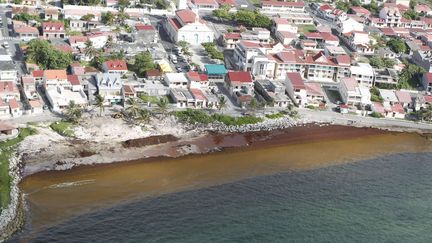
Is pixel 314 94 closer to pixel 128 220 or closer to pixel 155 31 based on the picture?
pixel 155 31

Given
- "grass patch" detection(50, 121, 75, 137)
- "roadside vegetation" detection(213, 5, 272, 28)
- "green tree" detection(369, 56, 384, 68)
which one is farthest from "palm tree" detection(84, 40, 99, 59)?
"green tree" detection(369, 56, 384, 68)

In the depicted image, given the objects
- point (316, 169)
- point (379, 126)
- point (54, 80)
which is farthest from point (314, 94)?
point (54, 80)

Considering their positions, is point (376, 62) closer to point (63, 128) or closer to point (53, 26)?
point (53, 26)

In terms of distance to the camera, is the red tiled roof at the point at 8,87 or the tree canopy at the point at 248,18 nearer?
the red tiled roof at the point at 8,87

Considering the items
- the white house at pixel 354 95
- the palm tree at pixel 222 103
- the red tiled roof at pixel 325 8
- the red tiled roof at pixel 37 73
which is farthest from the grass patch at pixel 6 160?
the red tiled roof at pixel 325 8

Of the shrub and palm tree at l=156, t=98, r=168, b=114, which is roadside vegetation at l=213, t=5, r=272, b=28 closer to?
the shrub

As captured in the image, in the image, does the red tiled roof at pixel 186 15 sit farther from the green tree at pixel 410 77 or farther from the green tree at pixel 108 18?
the green tree at pixel 410 77
